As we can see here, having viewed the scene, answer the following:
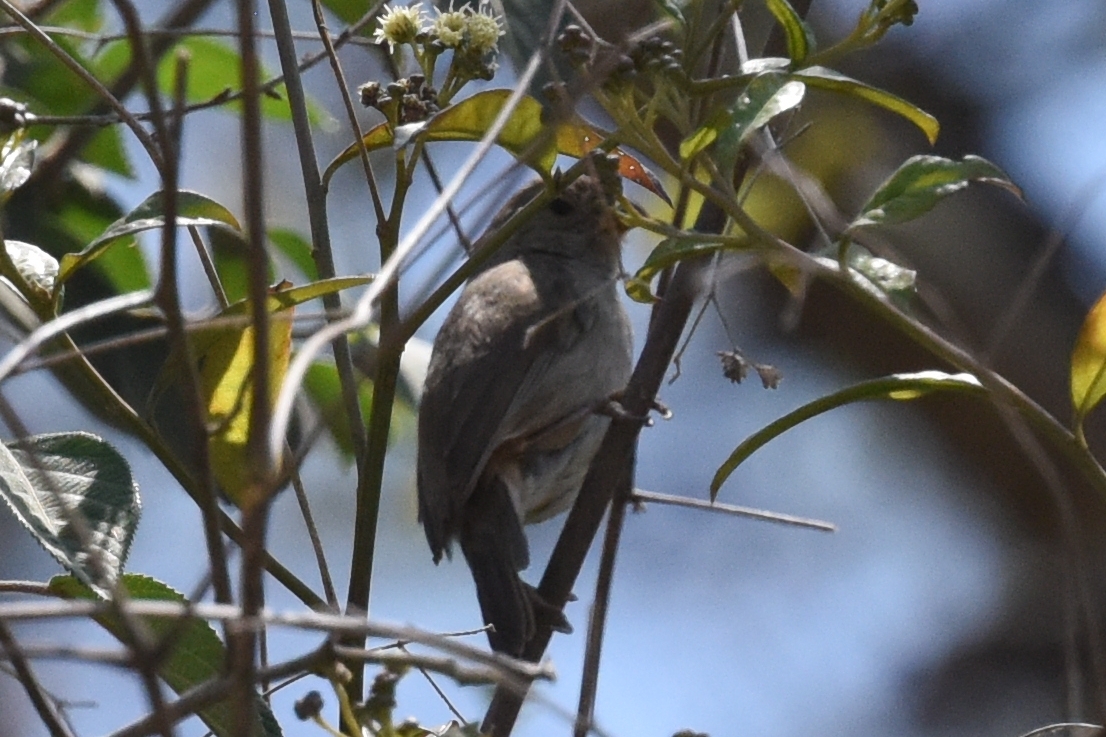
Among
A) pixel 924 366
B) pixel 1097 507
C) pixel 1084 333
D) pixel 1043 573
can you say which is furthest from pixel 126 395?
pixel 1043 573

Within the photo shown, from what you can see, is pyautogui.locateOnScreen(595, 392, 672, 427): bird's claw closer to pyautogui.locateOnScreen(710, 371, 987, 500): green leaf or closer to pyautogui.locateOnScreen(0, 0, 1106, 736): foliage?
pyautogui.locateOnScreen(0, 0, 1106, 736): foliage

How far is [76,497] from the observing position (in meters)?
1.75

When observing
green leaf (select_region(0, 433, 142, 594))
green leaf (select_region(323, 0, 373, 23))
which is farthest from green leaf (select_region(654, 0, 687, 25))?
green leaf (select_region(323, 0, 373, 23))

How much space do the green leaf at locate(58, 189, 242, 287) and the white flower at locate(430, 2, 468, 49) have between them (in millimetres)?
357

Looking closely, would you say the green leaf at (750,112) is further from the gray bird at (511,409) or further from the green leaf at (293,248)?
the green leaf at (293,248)

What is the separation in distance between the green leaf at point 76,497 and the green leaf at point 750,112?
2.57 feet

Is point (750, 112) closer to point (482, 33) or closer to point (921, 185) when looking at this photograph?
point (921, 185)

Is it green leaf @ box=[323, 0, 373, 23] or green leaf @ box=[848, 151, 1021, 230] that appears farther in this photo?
green leaf @ box=[323, 0, 373, 23]

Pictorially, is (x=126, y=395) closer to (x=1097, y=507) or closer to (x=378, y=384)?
(x=378, y=384)

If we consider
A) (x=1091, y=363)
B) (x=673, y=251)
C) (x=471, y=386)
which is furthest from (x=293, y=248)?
(x=1091, y=363)

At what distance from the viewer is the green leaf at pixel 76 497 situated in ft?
5.32

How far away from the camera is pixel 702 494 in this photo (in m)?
7.95

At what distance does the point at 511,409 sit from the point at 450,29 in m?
1.49

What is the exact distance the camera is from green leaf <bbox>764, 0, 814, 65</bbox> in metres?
1.78
